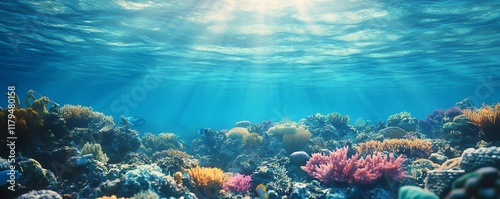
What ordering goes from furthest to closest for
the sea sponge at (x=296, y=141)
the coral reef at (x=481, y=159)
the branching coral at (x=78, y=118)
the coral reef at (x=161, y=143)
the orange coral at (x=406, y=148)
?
the coral reef at (x=161, y=143)
the sea sponge at (x=296, y=141)
the branching coral at (x=78, y=118)
the orange coral at (x=406, y=148)
the coral reef at (x=481, y=159)

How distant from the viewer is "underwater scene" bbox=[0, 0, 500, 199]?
6004mm

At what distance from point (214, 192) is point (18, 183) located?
13.3 feet

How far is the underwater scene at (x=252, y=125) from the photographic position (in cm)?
600

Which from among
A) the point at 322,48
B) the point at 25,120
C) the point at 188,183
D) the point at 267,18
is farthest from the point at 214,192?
the point at 322,48

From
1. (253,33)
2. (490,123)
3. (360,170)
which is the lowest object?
(360,170)

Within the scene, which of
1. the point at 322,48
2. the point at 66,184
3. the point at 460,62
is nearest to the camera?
the point at 66,184

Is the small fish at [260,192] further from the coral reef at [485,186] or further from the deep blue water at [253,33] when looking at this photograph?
the deep blue water at [253,33]

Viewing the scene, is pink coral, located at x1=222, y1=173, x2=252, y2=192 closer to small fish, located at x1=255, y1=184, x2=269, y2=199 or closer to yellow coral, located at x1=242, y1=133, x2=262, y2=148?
small fish, located at x1=255, y1=184, x2=269, y2=199

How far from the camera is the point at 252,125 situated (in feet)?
57.6

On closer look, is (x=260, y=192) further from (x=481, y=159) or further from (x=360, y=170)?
(x=481, y=159)

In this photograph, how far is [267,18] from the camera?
579 inches

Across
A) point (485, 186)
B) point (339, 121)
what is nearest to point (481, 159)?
point (485, 186)

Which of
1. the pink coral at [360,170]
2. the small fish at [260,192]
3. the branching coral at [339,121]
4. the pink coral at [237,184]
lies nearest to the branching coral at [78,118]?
the pink coral at [237,184]

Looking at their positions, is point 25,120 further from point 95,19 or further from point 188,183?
point 95,19
